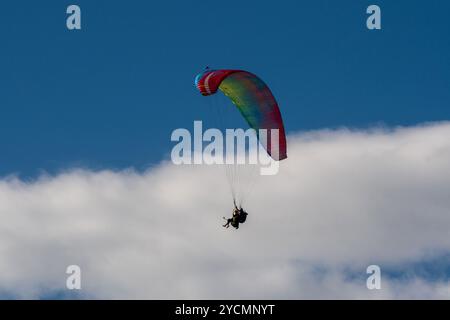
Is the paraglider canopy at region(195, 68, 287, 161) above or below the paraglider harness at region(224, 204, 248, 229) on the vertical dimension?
above

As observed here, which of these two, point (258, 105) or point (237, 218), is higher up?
point (258, 105)

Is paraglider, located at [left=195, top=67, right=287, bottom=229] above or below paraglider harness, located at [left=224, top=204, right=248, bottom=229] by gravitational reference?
above

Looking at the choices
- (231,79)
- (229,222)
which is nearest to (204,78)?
(231,79)

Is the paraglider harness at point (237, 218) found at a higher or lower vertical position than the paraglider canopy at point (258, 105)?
lower

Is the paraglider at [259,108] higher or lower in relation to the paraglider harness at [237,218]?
higher
